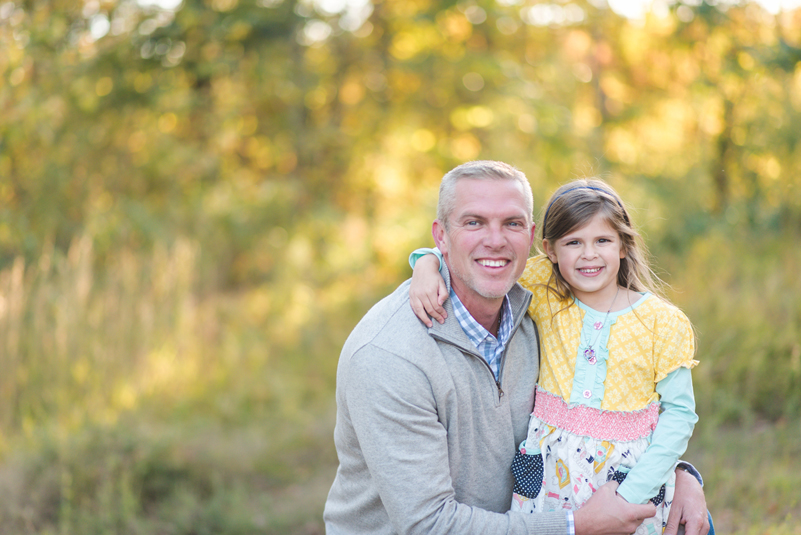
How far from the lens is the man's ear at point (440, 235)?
8.02 feet

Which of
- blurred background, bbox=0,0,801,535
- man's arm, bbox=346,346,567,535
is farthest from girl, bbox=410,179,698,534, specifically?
blurred background, bbox=0,0,801,535

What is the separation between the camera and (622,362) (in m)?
2.28

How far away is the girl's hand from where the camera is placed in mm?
2256

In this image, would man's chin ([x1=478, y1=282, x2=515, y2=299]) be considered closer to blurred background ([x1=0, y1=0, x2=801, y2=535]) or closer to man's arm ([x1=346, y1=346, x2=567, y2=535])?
man's arm ([x1=346, y1=346, x2=567, y2=535])

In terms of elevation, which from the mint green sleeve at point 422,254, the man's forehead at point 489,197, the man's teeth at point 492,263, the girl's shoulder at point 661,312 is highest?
the man's forehead at point 489,197

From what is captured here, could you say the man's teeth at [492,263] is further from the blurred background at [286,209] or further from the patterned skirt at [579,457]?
the blurred background at [286,209]

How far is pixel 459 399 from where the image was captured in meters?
2.23

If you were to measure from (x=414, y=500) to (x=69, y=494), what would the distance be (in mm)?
2449

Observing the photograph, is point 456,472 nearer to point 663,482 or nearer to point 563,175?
point 663,482

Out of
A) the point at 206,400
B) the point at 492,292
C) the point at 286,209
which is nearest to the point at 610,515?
the point at 492,292

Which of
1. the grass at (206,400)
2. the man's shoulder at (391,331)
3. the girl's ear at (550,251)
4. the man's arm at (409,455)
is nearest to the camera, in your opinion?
the man's arm at (409,455)

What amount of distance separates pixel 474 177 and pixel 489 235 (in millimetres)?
214

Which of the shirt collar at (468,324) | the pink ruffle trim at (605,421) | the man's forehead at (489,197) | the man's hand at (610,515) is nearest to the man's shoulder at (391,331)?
the shirt collar at (468,324)

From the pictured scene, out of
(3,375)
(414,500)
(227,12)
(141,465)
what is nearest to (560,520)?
(414,500)
